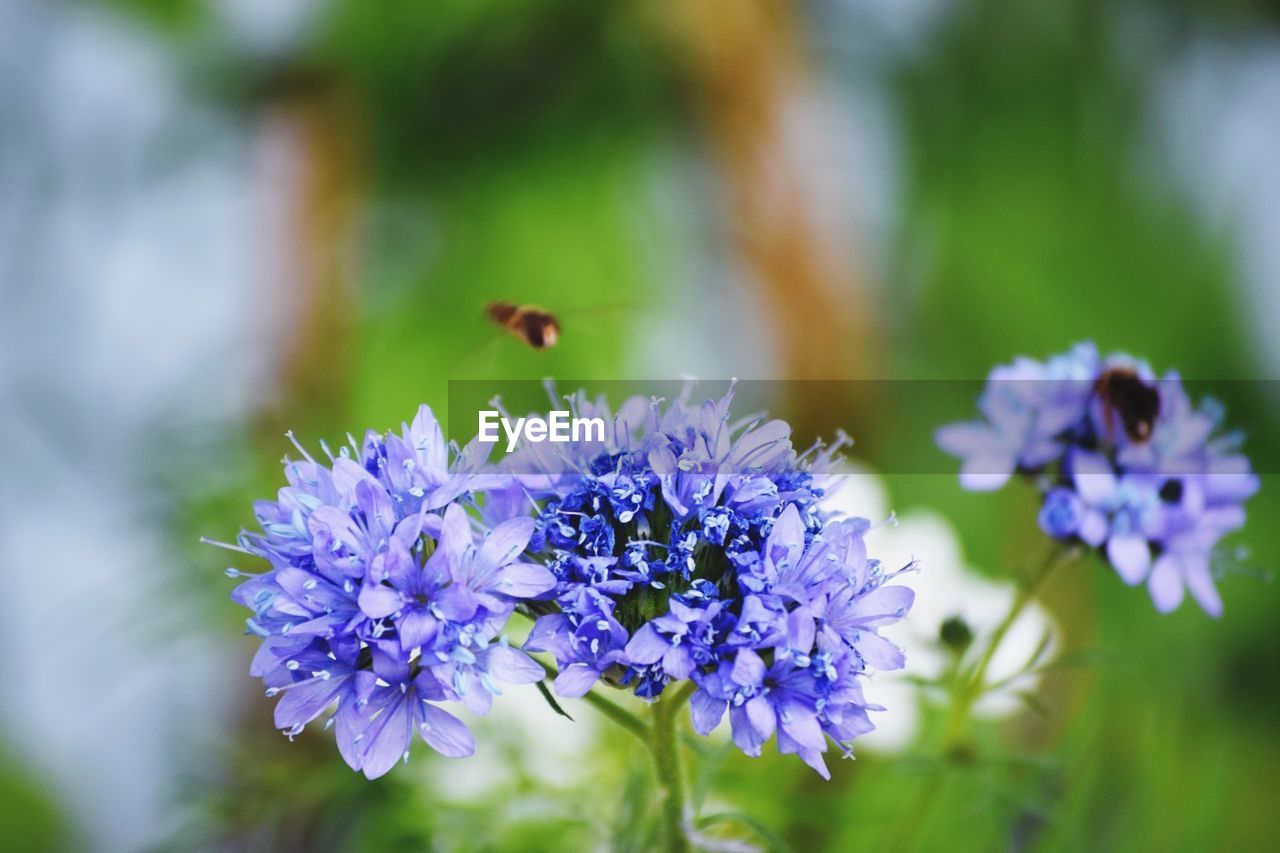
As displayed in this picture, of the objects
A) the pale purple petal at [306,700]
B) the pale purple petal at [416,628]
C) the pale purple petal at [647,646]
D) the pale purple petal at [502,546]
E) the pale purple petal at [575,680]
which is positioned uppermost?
the pale purple petal at [502,546]

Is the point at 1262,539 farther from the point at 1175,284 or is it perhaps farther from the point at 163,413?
the point at 163,413

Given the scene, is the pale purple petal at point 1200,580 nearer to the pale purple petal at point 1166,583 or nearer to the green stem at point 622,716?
the pale purple petal at point 1166,583

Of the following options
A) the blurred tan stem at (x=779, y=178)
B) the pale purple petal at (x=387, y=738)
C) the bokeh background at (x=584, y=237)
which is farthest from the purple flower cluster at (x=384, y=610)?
the blurred tan stem at (x=779, y=178)

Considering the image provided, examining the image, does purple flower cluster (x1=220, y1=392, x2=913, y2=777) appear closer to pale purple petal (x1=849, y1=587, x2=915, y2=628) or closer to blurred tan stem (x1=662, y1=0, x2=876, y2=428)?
pale purple petal (x1=849, y1=587, x2=915, y2=628)

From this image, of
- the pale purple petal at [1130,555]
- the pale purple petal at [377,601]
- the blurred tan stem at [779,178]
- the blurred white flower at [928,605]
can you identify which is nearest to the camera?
the pale purple petal at [377,601]

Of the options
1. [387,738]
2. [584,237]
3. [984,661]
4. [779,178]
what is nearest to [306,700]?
[387,738]

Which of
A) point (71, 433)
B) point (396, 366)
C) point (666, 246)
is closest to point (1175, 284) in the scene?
point (666, 246)
